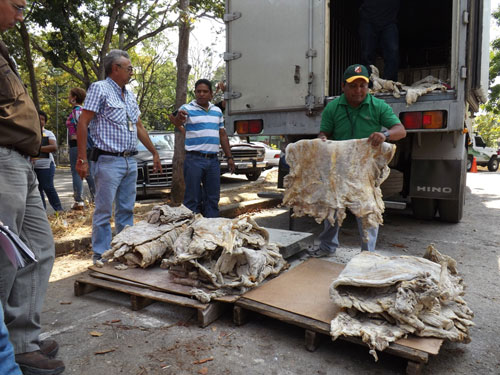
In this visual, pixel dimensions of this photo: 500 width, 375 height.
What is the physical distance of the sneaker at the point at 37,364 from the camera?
6.66 ft

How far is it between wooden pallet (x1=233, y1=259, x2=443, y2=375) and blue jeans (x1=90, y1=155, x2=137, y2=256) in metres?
1.67

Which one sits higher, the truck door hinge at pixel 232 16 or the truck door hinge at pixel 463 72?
the truck door hinge at pixel 232 16

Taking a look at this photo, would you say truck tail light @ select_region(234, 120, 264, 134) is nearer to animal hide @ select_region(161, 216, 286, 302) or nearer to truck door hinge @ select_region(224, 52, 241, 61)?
truck door hinge @ select_region(224, 52, 241, 61)

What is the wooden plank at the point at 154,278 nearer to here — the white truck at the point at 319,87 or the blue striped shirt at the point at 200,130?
the blue striped shirt at the point at 200,130

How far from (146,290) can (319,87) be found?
121 inches

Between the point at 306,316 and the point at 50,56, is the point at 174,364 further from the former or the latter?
the point at 50,56

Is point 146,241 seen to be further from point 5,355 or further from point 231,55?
point 231,55

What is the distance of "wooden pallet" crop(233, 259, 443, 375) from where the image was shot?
2.10 m

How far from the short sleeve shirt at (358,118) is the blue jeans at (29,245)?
2663 millimetres

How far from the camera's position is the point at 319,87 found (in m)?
4.70

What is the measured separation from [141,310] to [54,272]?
1448 millimetres

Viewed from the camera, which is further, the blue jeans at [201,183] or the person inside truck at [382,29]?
the person inside truck at [382,29]

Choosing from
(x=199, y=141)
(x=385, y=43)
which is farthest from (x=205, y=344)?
(x=385, y=43)

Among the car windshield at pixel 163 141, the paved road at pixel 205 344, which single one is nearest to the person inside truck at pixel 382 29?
the paved road at pixel 205 344
